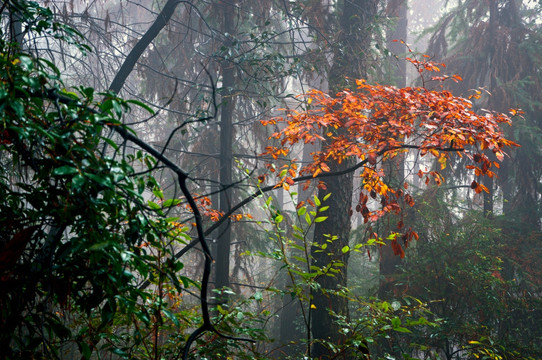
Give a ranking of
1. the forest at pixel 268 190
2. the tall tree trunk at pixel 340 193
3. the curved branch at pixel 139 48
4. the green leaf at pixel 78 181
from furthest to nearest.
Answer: the tall tree trunk at pixel 340 193 → the curved branch at pixel 139 48 → the forest at pixel 268 190 → the green leaf at pixel 78 181

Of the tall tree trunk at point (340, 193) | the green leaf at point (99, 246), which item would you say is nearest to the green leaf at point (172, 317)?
the green leaf at point (99, 246)

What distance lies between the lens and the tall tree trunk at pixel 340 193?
6801 millimetres

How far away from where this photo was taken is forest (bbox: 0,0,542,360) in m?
1.85

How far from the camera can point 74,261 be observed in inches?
77.7

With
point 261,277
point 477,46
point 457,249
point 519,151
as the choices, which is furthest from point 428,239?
point 261,277

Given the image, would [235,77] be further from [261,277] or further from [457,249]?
[261,277]

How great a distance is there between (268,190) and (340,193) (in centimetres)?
272

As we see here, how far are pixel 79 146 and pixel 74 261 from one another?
0.54 m

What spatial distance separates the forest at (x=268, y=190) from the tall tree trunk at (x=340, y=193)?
0.03m

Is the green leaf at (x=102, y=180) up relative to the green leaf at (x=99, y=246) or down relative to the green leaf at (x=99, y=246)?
up

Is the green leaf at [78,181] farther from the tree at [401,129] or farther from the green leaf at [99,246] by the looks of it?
the tree at [401,129]

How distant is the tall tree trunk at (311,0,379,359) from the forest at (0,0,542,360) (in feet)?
0.11

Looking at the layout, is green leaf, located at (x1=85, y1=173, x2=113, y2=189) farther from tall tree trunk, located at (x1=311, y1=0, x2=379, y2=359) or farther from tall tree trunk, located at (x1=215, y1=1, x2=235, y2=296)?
tall tree trunk, located at (x1=215, y1=1, x2=235, y2=296)

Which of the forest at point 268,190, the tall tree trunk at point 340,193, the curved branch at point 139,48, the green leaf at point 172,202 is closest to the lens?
the forest at point 268,190
